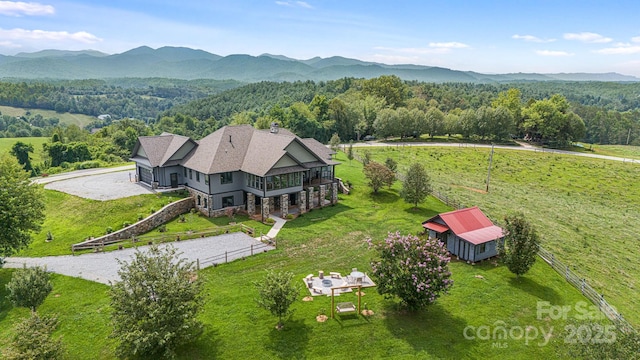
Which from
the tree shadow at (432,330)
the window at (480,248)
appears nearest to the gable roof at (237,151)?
the window at (480,248)

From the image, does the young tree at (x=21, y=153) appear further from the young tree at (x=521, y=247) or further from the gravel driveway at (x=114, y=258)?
the young tree at (x=521, y=247)

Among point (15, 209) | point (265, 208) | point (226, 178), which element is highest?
point (15, 209)

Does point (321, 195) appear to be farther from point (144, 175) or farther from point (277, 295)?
point (277, 295)

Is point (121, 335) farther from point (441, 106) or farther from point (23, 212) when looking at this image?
point (441, 106)

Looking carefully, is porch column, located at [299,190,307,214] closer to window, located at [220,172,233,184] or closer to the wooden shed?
window, located at [220,172,233,184]

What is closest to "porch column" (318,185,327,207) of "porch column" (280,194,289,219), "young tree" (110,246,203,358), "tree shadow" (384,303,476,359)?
"porch column" (280,194,289,219)

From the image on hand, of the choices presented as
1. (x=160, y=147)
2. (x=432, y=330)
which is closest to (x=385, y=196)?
(x=432, y=330)
